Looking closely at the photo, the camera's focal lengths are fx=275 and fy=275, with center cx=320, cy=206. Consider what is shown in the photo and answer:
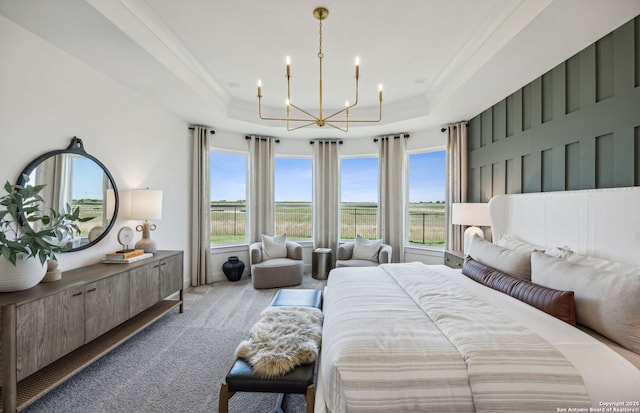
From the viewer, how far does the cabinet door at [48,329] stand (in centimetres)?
165

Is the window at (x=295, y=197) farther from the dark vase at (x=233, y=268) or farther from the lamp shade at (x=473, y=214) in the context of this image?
the lamp shade at (x=473, y=214)

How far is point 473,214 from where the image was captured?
356 centimetres

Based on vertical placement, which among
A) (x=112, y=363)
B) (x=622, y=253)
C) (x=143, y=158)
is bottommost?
(x=112, y=363)

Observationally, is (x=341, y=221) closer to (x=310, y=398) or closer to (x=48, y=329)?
(x=310, y=398)

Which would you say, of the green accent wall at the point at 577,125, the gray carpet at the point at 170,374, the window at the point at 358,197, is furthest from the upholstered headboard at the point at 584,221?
the window at the point at 358,197

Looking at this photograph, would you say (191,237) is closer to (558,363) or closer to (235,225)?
(235,225)

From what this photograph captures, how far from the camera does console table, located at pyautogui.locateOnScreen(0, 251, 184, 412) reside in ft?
5.24

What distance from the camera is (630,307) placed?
1.39 m

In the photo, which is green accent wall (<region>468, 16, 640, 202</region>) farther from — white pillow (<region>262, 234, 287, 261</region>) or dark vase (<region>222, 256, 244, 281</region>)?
dark vase (<region>222, 256, 244, 281</region>)

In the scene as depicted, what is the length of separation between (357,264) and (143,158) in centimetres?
340

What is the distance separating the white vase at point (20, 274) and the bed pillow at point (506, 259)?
3531mm

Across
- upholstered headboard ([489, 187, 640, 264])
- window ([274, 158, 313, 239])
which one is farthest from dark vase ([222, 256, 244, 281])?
upholstered headboard ([489, 187, 640, 264])

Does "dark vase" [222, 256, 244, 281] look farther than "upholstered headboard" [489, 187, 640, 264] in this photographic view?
Yes

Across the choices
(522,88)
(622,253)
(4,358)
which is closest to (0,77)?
(4,358)
